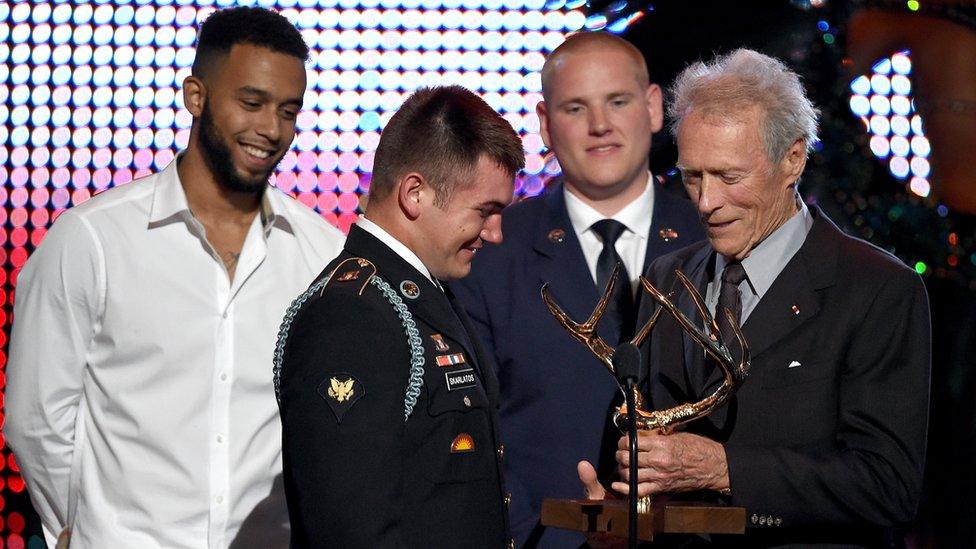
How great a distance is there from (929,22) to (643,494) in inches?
85.8

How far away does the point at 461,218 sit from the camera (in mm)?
2225

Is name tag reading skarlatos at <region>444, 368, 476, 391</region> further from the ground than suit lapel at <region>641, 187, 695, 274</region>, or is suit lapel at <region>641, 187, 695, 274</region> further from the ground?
suit lapel at <region>641, 187, 695, 274</region>

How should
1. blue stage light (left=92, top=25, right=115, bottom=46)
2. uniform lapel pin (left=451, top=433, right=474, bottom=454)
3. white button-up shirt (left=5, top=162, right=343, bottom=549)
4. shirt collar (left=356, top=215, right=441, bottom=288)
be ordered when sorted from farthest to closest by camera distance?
blue stage light (left=92, top=25, right=115, bottom=46) < white button-up shirt (left=5, top=162, right=343, bottom=549) < shirt collar (left=356, top=215, right=441, bottom=288) < uniform lapel pin (left=451, top=433, right=474, bottom=454)

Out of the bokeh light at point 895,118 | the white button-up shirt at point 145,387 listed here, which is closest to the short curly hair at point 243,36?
the white button-up shirt at point 145,387

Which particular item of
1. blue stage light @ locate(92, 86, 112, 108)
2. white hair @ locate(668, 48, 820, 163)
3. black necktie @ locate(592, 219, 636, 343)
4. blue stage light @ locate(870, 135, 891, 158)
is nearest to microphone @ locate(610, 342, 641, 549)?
white hair @ locate(668, 48, 820, 163)

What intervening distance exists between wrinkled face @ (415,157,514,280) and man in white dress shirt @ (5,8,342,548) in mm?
644

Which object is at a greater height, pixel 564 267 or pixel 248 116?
pixel 248 116

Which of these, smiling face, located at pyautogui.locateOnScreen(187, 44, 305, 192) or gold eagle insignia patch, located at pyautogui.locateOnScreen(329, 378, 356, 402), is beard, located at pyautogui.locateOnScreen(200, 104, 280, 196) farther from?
gold eagle insignia patch, located at pyautogui.locateOnScreen(329, 378, 356, 402)

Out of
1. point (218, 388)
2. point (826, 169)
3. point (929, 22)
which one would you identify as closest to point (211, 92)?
point (218, 388)

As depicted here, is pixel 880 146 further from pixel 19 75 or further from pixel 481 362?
pixel 19 75

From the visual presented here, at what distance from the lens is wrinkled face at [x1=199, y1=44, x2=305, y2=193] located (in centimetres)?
279

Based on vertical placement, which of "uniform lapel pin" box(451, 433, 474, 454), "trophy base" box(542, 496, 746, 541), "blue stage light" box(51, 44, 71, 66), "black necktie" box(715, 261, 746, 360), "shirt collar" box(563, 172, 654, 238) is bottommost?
"trophy base" box(542, 496, 746, 541)

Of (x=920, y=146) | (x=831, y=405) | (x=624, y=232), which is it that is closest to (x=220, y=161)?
(x=624, y=232)

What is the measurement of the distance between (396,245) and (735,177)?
690 mm
